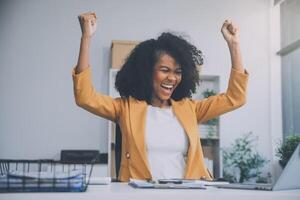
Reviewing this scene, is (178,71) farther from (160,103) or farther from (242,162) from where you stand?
(242,162)

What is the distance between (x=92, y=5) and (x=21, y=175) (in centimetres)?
359

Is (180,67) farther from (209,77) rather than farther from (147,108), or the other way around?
(209,77)

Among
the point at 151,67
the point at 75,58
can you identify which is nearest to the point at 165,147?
the point at 151,67

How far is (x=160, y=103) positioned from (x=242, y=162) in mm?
2483

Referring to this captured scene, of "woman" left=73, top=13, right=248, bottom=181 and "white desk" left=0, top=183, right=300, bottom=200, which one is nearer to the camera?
"white desk" left=0, top=183, right=300, bottom=200

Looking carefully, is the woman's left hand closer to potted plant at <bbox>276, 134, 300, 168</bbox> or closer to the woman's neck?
the woman's neck

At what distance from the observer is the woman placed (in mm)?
1545

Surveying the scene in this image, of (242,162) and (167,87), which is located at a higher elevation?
(167,87)

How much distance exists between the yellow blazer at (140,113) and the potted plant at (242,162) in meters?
2.37

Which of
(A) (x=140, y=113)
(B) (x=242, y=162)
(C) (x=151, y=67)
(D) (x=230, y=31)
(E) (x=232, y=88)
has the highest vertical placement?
(D) (x=230, y=31)

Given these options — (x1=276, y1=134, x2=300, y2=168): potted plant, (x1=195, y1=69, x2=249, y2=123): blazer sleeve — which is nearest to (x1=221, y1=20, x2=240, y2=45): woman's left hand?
(x1=195, y1=69, x2=249, y2=123): blazer sleeve

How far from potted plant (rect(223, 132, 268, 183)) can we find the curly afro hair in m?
2.30

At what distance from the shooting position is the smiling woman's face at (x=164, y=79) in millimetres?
1766

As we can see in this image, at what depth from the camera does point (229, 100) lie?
5.72 feet
